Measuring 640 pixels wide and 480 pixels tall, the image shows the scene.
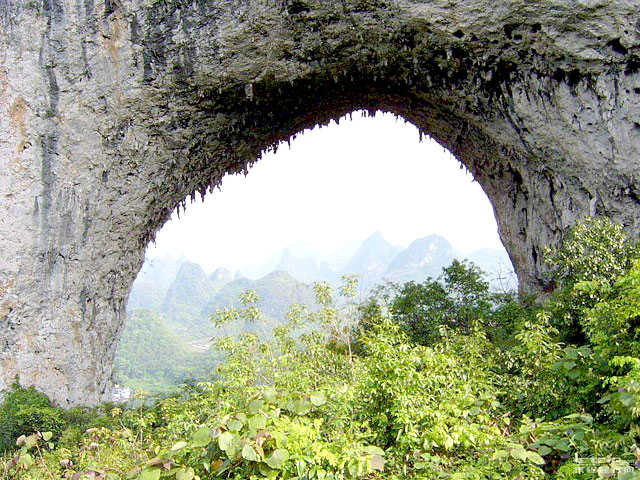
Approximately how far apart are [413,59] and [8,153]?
33.6 feet

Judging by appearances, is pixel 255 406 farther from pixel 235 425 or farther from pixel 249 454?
pixel 249 454

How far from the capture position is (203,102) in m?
11.8

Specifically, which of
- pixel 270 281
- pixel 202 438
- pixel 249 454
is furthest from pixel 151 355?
pixel 249 454

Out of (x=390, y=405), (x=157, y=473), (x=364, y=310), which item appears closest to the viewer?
(x=157, y=473)

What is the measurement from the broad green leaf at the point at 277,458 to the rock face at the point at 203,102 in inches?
383

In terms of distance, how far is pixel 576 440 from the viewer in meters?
3.84

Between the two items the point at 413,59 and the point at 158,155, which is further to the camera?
the point at 158,155

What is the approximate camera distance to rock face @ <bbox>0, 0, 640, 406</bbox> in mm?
10178

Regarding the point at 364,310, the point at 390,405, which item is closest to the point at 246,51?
the point at 364,310

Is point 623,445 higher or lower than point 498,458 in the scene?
higher

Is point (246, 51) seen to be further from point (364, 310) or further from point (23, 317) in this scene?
point (23, 317)

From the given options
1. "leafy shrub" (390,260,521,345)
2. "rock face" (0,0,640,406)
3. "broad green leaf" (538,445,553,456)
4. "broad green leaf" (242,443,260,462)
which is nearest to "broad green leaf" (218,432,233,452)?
"broad green leaf" (242,443,260,462)

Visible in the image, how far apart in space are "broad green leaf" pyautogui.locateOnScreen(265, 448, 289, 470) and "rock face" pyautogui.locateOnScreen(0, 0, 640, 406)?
31.9 ft

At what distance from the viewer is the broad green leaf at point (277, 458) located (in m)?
3.46
